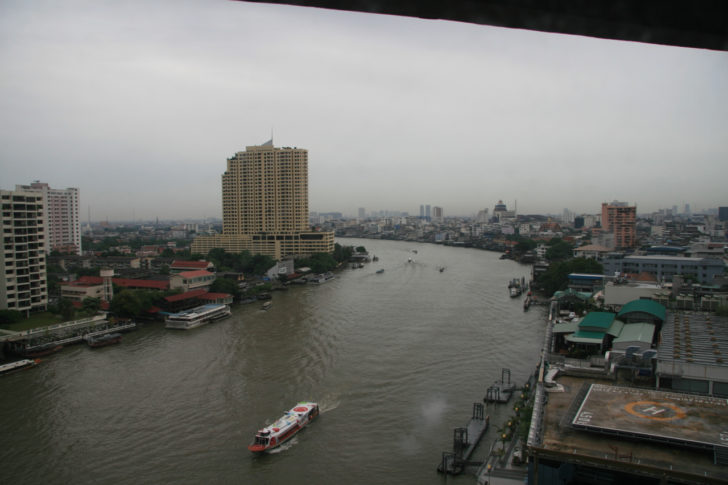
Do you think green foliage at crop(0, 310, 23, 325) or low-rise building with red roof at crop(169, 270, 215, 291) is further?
low-rise building with red roof at crop(169, 270, 215, 291)

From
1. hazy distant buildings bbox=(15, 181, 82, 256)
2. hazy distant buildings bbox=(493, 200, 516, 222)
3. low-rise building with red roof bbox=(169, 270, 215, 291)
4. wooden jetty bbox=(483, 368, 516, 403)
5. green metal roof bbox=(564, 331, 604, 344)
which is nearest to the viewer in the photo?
wooden jetty bbox=(483, 368, 516, 403)

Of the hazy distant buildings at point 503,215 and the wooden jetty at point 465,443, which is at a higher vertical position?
the hazy distant buildings at point 503,215

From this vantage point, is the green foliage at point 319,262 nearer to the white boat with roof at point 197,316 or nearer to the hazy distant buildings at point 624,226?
the white boat with roof at point 197,316

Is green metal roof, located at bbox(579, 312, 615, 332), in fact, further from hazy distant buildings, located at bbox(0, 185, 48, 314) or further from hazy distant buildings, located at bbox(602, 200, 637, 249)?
hazy distant buildings, located at bbox(602, 200, 637, 249)

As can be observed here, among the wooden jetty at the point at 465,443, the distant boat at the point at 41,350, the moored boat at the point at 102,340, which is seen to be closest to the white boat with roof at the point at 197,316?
the moored boat at the point at 102,340

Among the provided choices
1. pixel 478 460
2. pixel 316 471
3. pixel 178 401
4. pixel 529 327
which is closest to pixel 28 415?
pixel 178 401

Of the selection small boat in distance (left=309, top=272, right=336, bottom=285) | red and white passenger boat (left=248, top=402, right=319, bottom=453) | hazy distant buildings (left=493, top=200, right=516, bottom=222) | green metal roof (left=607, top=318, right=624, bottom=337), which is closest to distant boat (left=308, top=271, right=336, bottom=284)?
small boat in distance (left=309, top=272, right=336, bottom=285)

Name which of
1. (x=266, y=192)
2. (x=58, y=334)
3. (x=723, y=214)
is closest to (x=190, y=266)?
(x=266, y=192)
